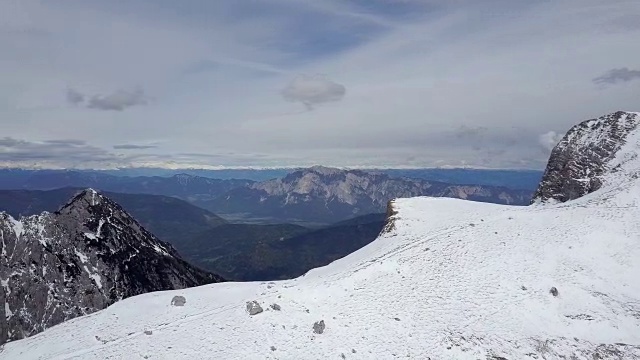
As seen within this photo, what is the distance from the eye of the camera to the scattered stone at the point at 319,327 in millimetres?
30344

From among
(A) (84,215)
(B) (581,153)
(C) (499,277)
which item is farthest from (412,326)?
(A) (84,215)

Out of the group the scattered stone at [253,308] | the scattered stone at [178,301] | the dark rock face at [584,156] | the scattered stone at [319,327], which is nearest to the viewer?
the scattered stone at [319,327]

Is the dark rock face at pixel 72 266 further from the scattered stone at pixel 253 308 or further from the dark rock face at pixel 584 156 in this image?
the dark rock face at pixel 584 156

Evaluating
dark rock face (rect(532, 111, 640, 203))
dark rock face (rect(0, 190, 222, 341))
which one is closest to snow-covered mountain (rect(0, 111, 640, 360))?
dark rock face (rect(532, 111, 640, 203))

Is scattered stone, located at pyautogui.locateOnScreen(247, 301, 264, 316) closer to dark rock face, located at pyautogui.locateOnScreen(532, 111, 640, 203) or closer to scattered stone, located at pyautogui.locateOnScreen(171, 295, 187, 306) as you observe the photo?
scattered stone, located at pyautogui.locateOnScreen(171, 295, 187, 306)

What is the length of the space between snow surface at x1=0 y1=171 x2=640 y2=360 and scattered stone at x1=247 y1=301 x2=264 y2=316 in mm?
454

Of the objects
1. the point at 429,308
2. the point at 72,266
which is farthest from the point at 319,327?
the point at 72,266

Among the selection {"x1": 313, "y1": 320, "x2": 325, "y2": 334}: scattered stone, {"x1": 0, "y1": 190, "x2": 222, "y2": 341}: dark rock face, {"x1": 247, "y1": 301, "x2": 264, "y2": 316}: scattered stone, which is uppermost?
{"x1": 247, "y1": 301, "x2": 264, "y2": 316}: scattered stone

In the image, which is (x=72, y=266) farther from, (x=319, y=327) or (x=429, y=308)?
(x=429, y=308)

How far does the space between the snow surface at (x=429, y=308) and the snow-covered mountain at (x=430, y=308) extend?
10 cm

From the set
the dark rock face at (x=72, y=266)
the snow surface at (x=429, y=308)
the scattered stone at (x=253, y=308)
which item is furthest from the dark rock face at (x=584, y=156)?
the dark rock face at (x=72, y=266)

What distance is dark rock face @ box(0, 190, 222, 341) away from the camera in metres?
123

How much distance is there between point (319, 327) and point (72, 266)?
130 m

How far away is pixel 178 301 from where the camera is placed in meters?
37.1
